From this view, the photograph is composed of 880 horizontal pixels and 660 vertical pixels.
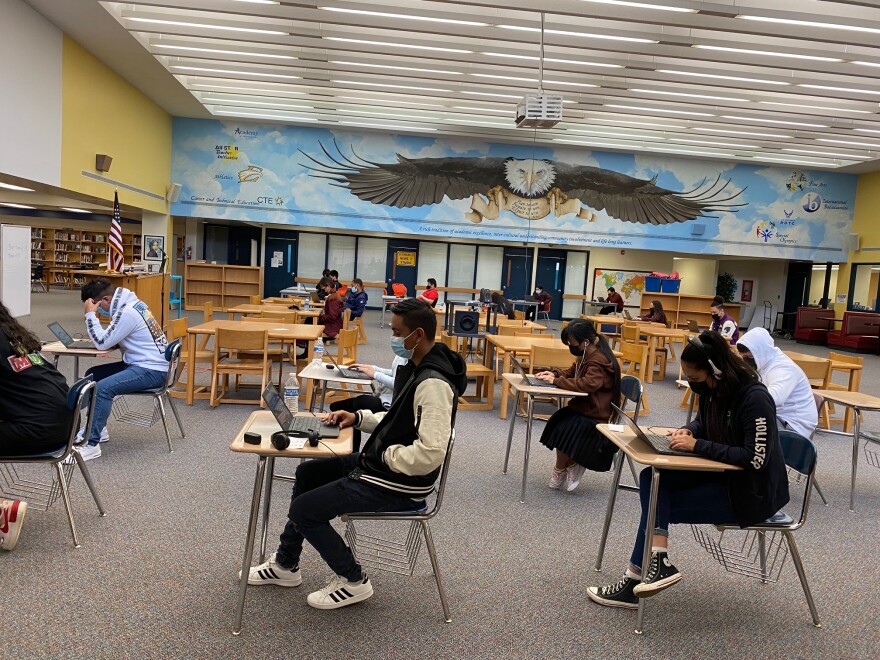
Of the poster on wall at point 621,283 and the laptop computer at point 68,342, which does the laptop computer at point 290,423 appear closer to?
the laptop computer at point 68,342

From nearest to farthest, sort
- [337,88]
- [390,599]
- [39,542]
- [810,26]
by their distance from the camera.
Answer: [390,599]
[39,542]
[810,26]
[337,88]

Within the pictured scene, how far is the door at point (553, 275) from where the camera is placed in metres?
21.0

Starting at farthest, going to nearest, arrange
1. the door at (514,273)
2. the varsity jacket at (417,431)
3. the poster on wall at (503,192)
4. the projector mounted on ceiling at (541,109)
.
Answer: the door at (514,273), the poster on wall at (503,192), the projector mounted on ceiling at (541,109), the varsity jacket at (417,431)

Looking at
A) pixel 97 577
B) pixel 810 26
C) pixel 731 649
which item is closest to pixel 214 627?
pixel 97 577

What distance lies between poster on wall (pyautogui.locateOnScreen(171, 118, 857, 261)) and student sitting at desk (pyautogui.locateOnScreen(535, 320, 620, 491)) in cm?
1291

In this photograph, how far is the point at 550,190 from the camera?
1719cm

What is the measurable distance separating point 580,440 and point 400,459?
82.4 inches

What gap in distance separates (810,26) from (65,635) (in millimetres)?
10538

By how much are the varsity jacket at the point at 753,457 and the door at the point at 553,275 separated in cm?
1832

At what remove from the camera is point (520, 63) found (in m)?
11.0

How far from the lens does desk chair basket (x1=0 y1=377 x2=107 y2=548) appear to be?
3.23m

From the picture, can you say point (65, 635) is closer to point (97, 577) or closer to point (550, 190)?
point (97, 577)

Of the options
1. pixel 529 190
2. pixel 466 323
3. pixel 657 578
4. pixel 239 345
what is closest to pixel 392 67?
pixel 466 323

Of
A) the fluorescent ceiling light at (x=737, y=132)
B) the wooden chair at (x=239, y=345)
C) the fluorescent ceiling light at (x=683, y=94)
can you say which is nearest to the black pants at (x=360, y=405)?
the wooden chair at (x=239, y=345)
